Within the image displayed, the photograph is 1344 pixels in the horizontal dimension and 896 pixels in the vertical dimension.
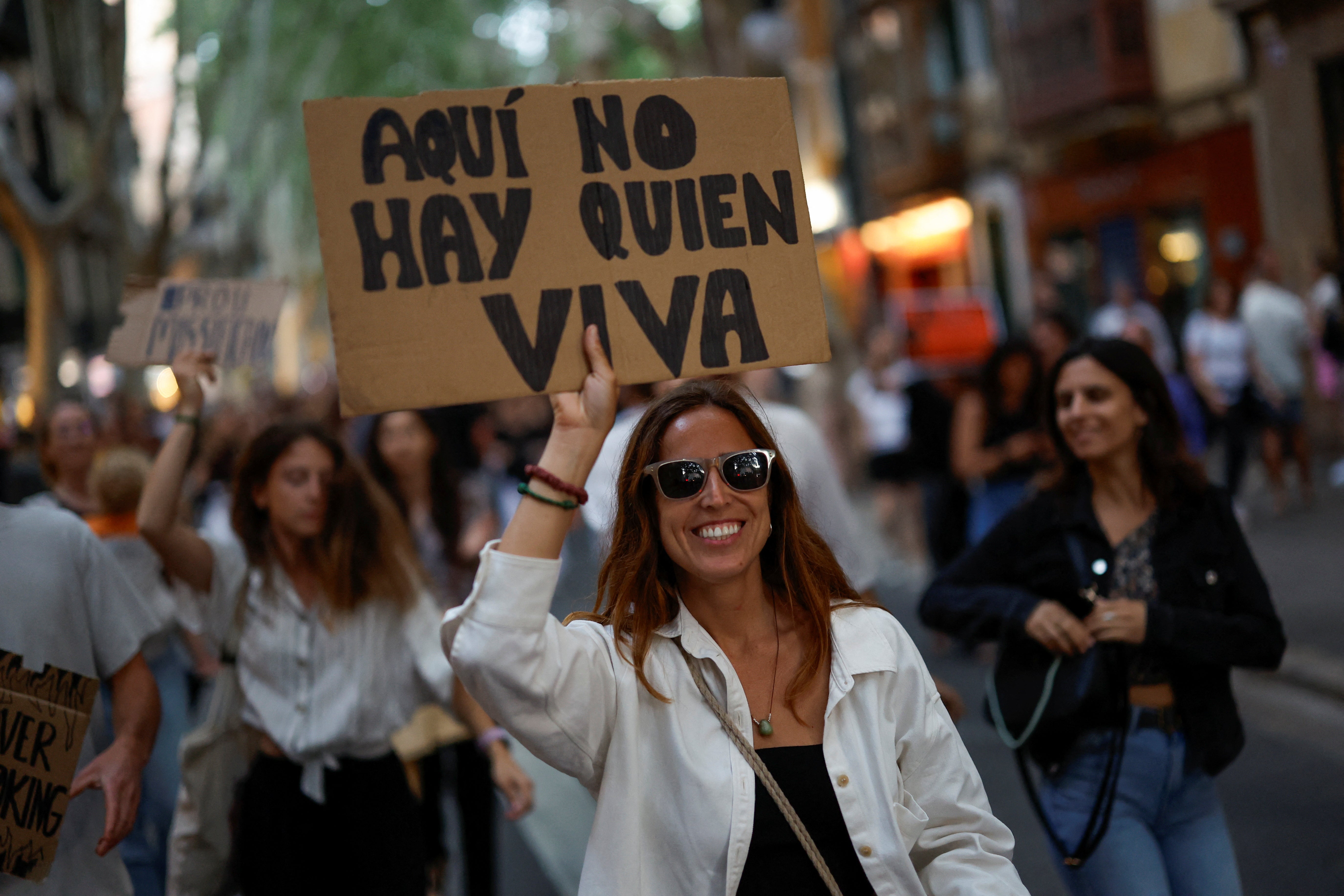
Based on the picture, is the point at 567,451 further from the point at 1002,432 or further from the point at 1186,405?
the point at 1186,405

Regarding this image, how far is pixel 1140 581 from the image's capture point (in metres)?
3.44

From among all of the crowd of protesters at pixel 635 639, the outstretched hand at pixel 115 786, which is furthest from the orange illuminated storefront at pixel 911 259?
the outstretched hand at pixel 115 786

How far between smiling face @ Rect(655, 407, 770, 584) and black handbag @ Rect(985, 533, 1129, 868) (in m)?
1.13

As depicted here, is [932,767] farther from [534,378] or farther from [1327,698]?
[1327,698]

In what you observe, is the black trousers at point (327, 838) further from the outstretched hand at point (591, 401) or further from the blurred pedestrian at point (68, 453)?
the blurred pedestrian at point (68, 453)

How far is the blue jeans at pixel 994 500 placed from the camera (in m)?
7.43

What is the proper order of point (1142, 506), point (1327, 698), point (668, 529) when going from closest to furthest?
point (668, 529) < point (1142, 506) < point (1327, 698)

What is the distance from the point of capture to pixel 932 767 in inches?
98.0

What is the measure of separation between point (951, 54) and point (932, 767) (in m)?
23.4

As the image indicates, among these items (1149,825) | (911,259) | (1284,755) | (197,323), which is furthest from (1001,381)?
(911,259)

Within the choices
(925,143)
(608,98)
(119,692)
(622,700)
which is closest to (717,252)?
(608,98)

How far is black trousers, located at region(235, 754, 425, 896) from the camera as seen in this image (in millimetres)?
3701

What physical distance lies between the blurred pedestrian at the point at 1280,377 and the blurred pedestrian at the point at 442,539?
7730mm

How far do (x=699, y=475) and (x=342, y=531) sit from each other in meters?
1.87
